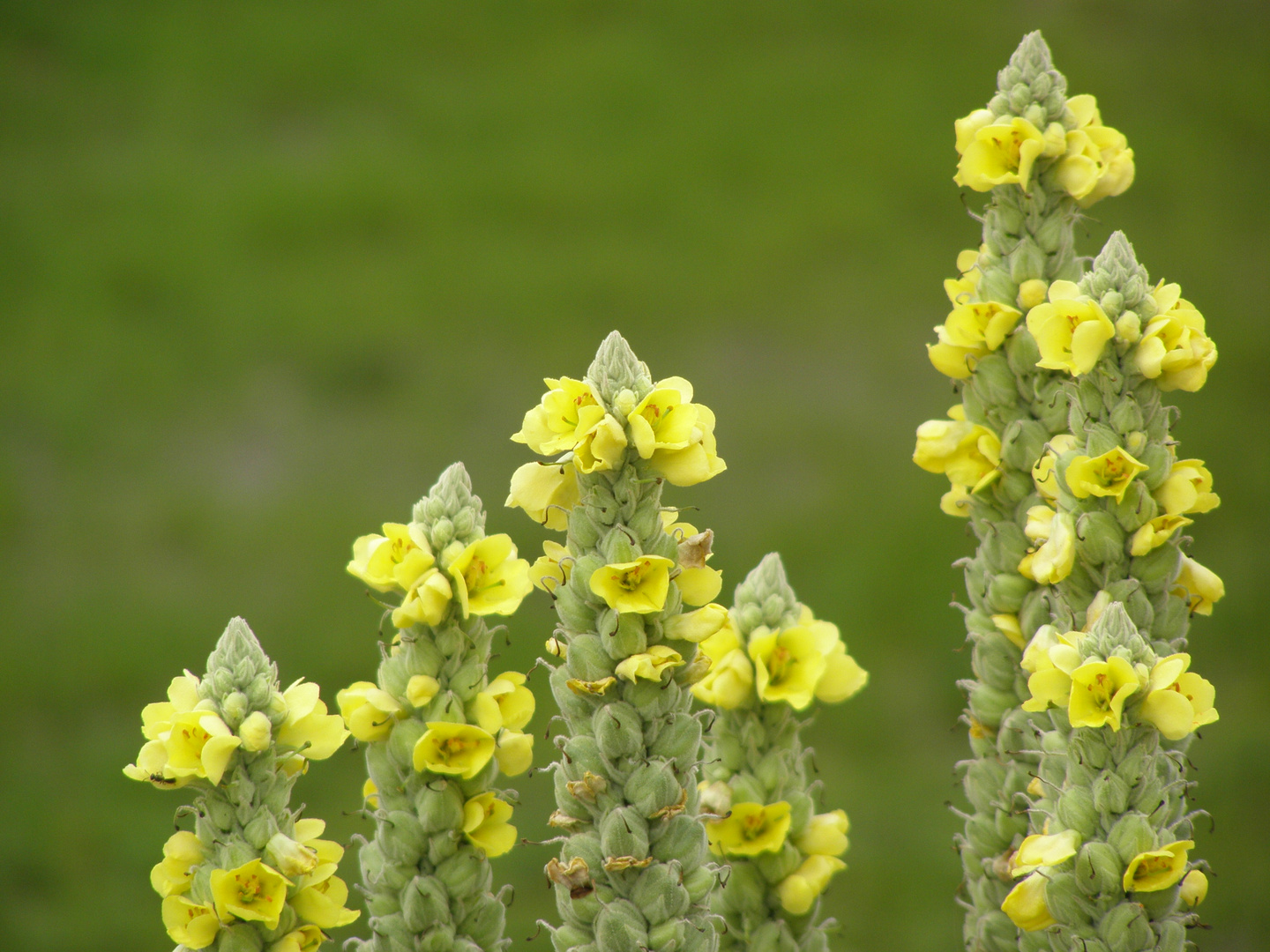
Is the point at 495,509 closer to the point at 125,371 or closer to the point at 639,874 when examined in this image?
the point at 125,371

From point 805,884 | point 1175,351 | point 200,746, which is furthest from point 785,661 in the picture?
point 200,746

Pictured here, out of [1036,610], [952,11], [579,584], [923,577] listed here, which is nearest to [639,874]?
[579,584]

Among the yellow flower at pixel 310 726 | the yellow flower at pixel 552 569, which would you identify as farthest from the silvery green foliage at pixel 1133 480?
the yellow flower at pixel 310 726

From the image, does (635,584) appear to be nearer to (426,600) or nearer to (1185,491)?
(426,600)

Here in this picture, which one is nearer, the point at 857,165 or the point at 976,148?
the point at 976,148

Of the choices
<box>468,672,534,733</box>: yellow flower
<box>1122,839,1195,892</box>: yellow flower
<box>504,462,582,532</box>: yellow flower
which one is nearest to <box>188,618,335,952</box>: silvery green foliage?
<box>468,672,534,733</box>: yellow flower

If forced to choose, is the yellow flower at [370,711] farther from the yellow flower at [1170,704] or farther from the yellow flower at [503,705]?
the yellow flower at [1170,704]

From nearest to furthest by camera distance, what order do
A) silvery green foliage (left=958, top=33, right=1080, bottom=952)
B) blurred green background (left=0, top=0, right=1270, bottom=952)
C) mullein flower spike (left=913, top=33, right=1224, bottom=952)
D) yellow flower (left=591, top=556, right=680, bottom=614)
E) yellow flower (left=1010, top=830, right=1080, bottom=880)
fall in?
yellow flower (left=591, top=556, right=680, bottom=614) → yellow flower (left=1010, top=830, right=1080, bottom=880) → mullein flower spike (left=913, top=33, right=1224, bottom=952) → silvery green foliage (left=958, top=33, right=1080, bottom=952) → blurred green background (left=0, top=0, right=1270, bottom=952)

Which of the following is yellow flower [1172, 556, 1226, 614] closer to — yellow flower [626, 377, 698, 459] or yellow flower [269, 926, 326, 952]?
yellow flower [626, 377, 698, 459]
